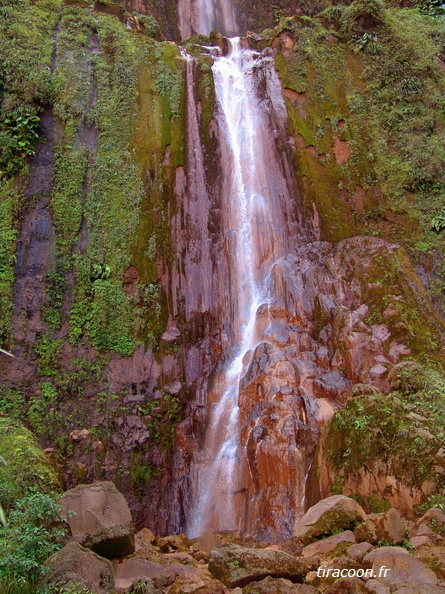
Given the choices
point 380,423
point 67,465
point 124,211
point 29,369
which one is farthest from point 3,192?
point 380,423

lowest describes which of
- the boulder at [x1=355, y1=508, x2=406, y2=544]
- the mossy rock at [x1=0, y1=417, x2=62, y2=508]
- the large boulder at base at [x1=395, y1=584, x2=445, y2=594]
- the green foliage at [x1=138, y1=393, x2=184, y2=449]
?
A: the large boulder at base at [x1=395, y1=584, x2=445, y2=594]

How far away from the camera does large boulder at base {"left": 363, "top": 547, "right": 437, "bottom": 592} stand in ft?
18.2

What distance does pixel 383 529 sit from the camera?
6934 millimetres

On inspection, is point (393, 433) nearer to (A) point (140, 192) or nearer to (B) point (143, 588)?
(B) point (143, 588)

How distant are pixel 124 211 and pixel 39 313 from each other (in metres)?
4.45

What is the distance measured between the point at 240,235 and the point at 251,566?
11819mm

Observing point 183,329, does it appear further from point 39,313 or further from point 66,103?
point 66,103

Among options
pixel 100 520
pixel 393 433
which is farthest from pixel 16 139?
pixel 393 433

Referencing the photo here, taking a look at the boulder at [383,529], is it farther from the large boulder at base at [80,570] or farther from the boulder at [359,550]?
the large boulder at base at [80,570]

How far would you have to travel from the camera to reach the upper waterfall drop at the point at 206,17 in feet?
90.6

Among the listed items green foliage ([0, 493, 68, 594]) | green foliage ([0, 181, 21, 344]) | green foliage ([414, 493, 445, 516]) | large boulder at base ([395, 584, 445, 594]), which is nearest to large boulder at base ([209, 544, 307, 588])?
large boulder at base ([395, 584, 445, 594])

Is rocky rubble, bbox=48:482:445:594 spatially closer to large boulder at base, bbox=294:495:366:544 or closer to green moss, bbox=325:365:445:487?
large boulder at base, bbox=294:495:366:544

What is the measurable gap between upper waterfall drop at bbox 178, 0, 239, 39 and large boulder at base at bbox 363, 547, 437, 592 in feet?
91.5

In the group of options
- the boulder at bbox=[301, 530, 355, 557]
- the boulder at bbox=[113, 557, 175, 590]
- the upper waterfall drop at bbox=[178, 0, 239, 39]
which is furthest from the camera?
the upper waterfall drop at bbox=[178, 0, 239, 39]
